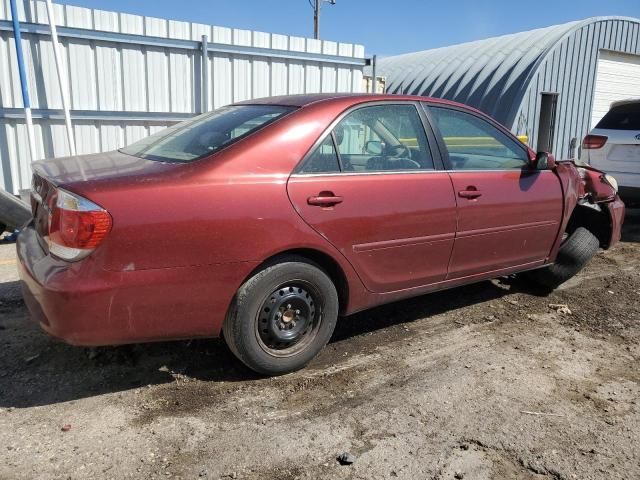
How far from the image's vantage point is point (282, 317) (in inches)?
127

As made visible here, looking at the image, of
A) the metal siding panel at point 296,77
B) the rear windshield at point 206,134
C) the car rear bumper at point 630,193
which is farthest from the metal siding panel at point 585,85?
the rear windshield at point 206,134

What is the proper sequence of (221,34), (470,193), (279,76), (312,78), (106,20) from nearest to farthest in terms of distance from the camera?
(470,193) < (106,20) < (221,34) < (279,76) < (312,78)

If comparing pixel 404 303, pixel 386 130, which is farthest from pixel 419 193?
pixel 404 303

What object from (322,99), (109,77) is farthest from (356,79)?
(322,99)

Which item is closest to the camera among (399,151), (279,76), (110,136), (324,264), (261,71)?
(324,264)

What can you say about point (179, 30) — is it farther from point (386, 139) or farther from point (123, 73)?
point (386, 139)

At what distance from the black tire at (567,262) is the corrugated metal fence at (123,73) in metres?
5.05

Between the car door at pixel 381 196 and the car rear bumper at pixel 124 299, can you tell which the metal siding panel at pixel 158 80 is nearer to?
the car door at pixel 381 196

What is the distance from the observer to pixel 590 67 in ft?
44.1

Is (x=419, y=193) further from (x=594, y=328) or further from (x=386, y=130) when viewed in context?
(x=594, y=328)

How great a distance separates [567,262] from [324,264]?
105 inches

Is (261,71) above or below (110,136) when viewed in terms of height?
above

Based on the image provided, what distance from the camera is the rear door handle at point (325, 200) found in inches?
124

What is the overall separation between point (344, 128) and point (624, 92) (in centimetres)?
1388
